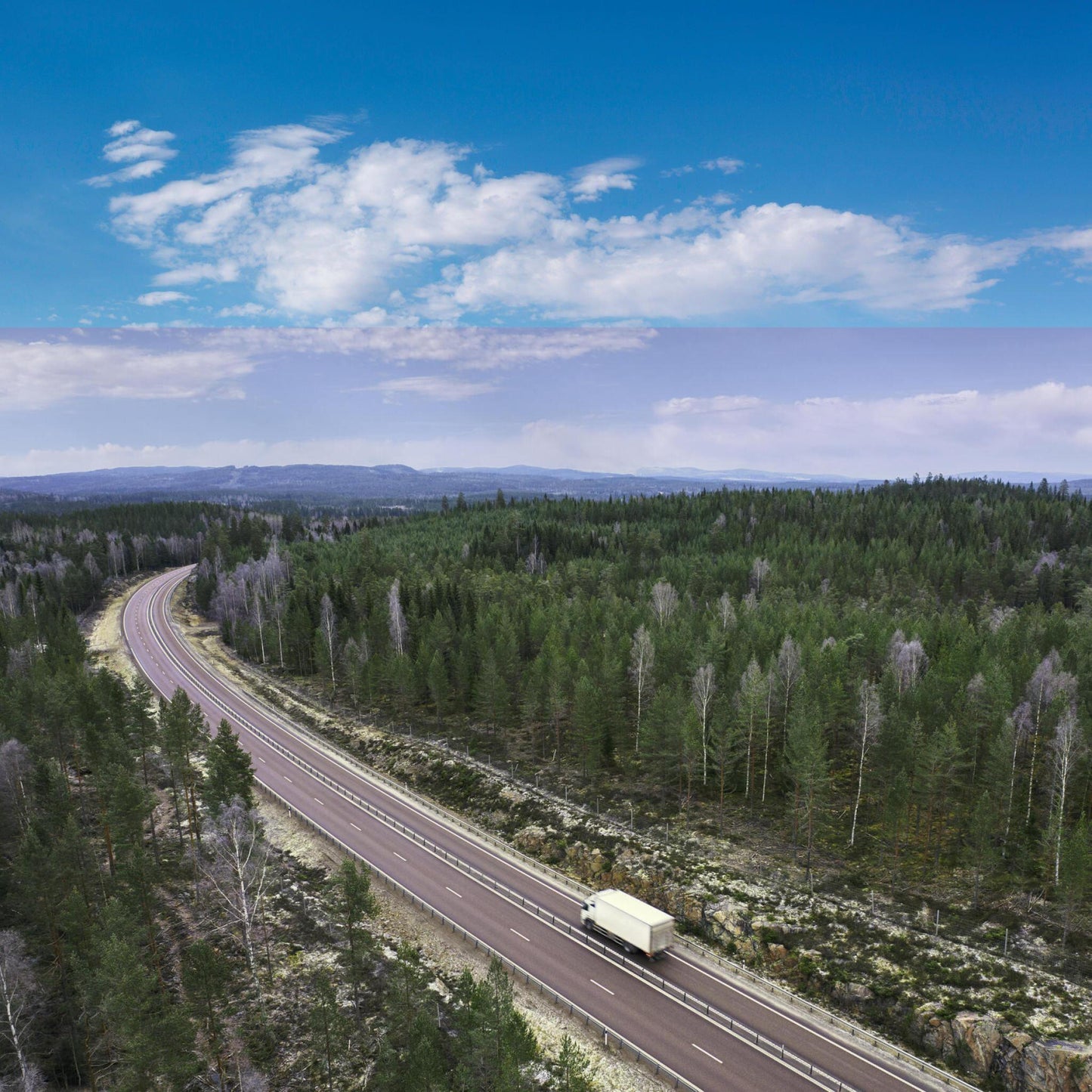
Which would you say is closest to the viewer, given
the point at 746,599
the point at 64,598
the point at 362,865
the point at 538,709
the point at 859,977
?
the point at 859,977

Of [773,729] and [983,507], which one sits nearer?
[773,729]

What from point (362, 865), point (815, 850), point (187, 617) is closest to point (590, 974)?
point (362, 865)

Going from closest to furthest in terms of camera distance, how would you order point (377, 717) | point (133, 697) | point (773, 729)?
point (133, 697)
point (773, 729)
point (377, 717)

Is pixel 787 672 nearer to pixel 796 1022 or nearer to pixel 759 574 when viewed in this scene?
pixel 796 1022

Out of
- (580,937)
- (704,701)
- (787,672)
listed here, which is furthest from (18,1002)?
(787,672)

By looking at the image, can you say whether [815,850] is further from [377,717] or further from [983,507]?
[983,507]

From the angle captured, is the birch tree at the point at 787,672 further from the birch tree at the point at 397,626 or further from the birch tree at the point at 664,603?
the birch tree at the point at 397,626

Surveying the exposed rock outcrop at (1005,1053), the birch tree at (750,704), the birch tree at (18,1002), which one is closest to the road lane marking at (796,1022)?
the exposed rock outcrop at (1005,1053)
